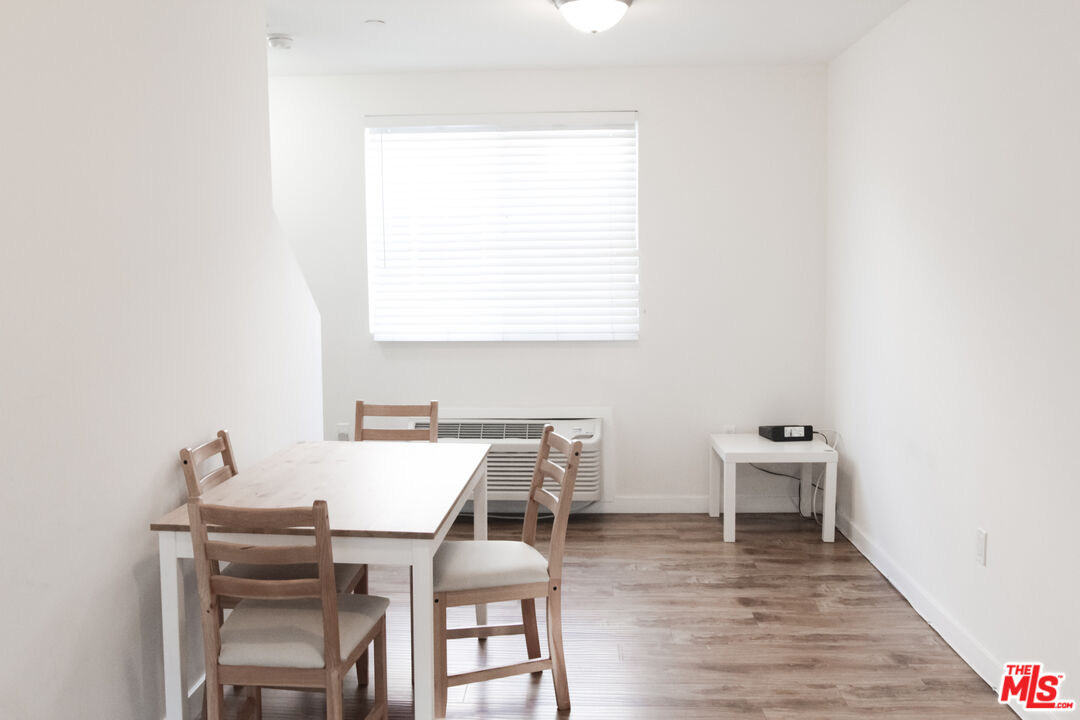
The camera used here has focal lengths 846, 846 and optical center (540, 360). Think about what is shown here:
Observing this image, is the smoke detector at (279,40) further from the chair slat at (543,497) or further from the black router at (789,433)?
the black router at (789,433)

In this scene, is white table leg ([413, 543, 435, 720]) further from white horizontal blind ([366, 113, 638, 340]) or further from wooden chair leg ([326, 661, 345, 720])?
white horizontal blind ([366, 113, 638, 340])

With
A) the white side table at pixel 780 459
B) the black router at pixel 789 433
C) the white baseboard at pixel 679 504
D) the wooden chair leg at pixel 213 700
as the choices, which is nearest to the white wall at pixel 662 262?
the white baseboard at pixel 679 504

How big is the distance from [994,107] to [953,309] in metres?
0.75

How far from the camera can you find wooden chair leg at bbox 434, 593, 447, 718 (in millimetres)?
2613

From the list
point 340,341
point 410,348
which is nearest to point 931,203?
point 410,348

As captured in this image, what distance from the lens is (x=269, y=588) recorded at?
6.95 feet

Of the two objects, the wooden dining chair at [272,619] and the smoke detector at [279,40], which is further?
the smoke detector at [279,40]

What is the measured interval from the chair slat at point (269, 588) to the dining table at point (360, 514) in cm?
14

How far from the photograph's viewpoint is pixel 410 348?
5.10 m

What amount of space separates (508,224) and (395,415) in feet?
5.75

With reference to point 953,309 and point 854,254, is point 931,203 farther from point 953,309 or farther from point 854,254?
point 854,254

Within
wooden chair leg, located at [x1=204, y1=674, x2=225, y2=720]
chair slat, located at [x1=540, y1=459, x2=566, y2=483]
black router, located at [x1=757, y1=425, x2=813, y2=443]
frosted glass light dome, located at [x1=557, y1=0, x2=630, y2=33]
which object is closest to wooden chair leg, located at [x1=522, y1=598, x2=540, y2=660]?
chair slat, located at [x1=540, y1=459, x2=566, y2=483]

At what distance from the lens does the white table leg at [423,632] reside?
2.22 m

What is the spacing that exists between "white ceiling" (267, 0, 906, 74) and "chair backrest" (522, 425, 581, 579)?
2031 mm
